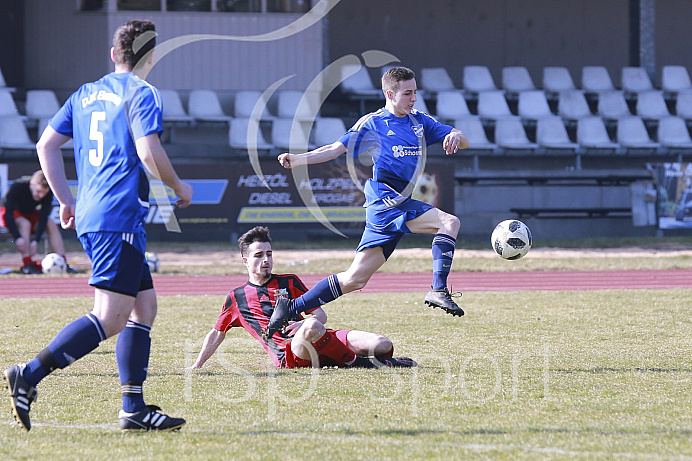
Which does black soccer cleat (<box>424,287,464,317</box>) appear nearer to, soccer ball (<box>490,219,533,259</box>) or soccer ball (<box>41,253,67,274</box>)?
soccer ball (<box>490,219,533,259</box>)

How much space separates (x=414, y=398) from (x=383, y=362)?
1.14 meters

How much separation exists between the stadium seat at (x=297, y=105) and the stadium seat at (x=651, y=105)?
343 inches

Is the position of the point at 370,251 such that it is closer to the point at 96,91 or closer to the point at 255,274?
the point at 255,274

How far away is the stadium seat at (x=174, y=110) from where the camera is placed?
68.3 feet

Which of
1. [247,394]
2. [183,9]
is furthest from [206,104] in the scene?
[247,394]

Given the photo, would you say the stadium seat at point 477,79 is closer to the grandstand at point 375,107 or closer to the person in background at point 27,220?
the grandstand at point 375,107

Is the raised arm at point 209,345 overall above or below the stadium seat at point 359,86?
below

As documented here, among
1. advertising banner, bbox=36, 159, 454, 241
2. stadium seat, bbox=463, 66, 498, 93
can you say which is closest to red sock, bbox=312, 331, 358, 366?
advertising banner, bbox=36, 159, 454, 241

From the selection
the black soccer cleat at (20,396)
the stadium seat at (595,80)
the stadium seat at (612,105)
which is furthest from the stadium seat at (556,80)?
the black soccer cleat at (20,396)

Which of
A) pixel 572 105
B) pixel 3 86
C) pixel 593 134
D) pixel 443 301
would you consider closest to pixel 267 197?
pixel 3 86

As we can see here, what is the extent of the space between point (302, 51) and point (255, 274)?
17169 millimetres

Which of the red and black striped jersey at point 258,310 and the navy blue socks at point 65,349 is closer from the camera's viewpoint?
the navy blue socks at point 65,349

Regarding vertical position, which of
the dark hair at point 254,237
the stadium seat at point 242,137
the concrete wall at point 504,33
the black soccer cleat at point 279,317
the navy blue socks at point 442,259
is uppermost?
the concrete wall at point 504,33

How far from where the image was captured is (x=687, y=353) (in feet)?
21.4
